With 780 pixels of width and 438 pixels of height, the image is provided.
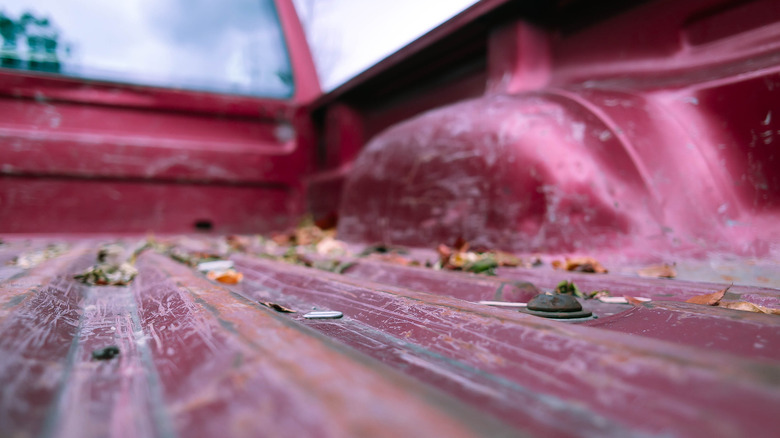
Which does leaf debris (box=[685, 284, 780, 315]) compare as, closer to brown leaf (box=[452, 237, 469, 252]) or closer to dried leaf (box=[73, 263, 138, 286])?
brown leaf (box=[452, 237, 469, 252])

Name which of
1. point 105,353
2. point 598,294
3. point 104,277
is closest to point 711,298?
point 598,294

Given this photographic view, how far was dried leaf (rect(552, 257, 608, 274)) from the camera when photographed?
1.13 meters

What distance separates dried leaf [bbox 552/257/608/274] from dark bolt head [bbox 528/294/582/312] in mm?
446

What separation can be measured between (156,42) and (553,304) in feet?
9.54

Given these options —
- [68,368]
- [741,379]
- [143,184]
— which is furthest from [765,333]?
[143,184]

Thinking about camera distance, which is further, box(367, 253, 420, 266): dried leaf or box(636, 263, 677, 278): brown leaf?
box(367, 253, 420, 266): dried leaf

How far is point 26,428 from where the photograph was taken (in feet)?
0.99

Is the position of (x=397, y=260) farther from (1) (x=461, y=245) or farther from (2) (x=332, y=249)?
(2) (x=332, y=249)

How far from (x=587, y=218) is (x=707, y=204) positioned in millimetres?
320

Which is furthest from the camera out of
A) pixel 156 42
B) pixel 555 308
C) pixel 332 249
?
pixel 156 42

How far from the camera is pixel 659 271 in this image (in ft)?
3.58

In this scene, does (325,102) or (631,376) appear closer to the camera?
(631,376)

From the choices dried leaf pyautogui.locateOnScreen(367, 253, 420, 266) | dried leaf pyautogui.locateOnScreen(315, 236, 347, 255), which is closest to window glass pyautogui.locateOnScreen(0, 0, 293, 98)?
dried leaf pyautogui.locateOnScreen(315, 236, 347, 255)

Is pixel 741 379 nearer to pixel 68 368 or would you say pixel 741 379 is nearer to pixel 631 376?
pixel 631 376
